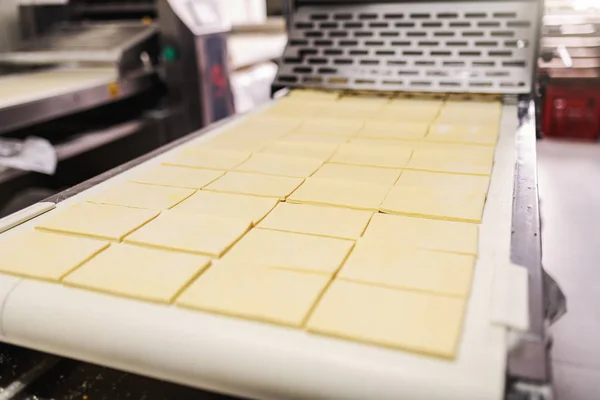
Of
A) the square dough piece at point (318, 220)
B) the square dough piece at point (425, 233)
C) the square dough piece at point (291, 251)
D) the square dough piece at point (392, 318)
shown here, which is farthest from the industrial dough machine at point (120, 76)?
the square dough piece at point (392, 318)

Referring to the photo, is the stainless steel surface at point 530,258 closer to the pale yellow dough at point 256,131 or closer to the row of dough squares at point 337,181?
the row of dough squares at point 337,181

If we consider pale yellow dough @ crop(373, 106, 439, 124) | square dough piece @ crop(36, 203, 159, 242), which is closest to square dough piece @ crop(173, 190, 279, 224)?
square dough piece @ crop(36, 203, 159, 242)

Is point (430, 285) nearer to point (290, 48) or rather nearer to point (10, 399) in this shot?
point (10, 399)

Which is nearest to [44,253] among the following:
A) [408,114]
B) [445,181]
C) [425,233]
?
[425,233]

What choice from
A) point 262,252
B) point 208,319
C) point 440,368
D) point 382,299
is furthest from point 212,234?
point 440,368

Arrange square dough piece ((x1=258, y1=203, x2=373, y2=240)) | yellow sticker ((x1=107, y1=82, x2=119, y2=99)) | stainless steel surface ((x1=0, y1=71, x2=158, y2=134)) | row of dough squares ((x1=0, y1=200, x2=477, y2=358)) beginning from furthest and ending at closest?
yellow sticker ((x1=107, y1=82, x2=119, y2=99)) → stainless steel surface ((x1=0, y1=71, x2=158, y2=134)) → square dough piece ((x1=258, y1=203, x2=373, y2=240)) → row of dough squares ((x1=0, y1=200, x2=477, y2=358))

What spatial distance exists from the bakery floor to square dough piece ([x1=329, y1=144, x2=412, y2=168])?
0.96m

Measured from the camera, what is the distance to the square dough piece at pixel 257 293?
953mm

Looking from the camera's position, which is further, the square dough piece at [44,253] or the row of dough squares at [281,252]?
the square dough piece at [44,253]

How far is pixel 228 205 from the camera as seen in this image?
1.44 meters

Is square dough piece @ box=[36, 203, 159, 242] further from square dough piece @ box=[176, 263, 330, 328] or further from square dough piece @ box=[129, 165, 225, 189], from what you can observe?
square dough piece @ box=[176, 263, 330, 328]

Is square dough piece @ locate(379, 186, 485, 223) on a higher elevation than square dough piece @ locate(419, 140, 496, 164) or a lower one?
lower

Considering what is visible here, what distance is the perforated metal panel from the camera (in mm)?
2389

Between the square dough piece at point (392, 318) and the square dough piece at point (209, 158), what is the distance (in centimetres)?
85
